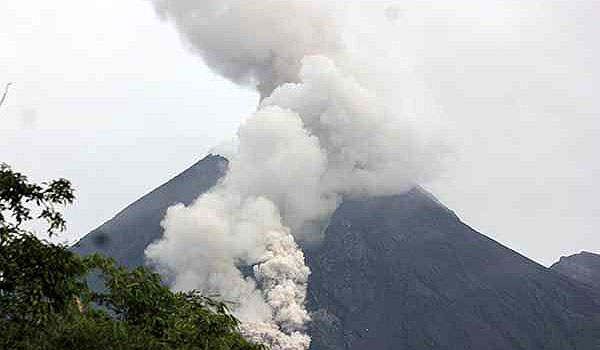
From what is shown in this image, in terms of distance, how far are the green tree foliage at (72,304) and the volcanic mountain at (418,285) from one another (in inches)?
3883

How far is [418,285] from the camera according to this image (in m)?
126

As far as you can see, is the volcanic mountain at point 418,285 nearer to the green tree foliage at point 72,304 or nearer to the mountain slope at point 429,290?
the mountain slope at point 429,290

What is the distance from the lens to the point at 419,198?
157 meters

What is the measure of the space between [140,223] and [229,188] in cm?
5188

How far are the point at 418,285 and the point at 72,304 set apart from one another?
404 ft

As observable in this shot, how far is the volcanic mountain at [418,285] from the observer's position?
113 meters

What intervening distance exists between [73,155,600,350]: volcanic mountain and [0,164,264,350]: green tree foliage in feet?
324

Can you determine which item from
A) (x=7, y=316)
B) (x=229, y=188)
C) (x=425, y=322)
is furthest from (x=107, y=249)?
(x=7, y=316)

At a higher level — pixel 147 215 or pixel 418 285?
pixel 418 285

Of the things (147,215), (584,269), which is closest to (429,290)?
(147,215)

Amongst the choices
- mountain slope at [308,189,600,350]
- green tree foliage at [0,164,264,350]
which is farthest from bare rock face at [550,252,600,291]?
green tree foliage at [0,164,264,350]

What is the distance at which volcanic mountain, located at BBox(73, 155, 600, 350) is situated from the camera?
11256 centimetres

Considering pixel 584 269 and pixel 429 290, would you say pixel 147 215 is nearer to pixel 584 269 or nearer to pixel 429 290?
pixel 429 290

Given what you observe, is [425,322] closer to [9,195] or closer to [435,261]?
[435,261]
